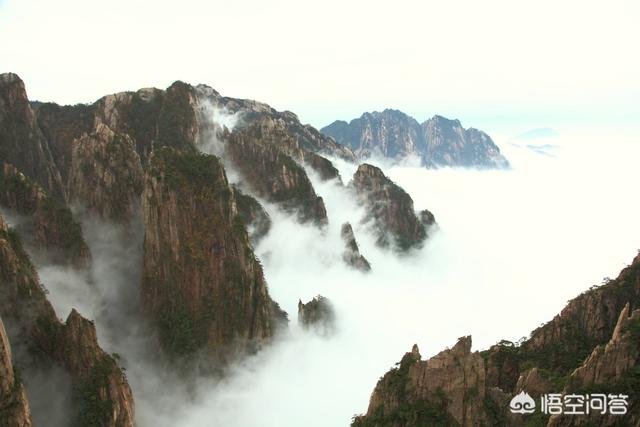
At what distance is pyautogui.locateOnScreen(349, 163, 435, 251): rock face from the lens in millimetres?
143500

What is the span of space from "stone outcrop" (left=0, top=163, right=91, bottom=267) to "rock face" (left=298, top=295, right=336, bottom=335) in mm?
39091

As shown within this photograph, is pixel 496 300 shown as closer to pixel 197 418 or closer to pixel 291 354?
pixel 291 354

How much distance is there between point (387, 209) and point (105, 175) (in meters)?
89.6

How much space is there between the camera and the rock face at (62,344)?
42594 millimetres

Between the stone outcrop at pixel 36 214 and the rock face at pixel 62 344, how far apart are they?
49.0ft

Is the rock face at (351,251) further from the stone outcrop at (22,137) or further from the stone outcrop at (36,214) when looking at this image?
the stone outcrop at (36,214)

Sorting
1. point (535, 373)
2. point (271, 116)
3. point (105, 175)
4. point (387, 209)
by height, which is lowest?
point (535, 373)

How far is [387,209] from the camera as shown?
144 m

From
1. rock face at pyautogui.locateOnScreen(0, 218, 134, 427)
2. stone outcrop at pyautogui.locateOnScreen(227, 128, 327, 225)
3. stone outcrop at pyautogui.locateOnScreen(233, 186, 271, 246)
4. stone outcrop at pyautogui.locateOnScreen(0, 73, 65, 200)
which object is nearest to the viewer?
rock face at pyautogui.locateOnScreen(0, 218, 134, 427)

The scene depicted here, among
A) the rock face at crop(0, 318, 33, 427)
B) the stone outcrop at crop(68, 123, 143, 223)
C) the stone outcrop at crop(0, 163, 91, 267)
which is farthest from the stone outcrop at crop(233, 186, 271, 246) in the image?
the rock face at crop(0, 318, 33, 427)

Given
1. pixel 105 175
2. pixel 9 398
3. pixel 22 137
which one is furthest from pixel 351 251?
pixel 9 398

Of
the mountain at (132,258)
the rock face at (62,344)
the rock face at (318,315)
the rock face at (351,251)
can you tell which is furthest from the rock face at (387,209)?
the rock face at (62,344)

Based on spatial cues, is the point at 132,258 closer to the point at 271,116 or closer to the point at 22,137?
the point at 22,137

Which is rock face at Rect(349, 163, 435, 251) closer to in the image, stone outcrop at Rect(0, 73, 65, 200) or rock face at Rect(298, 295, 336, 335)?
rock face at Rect(298, 295, 336, 335)
